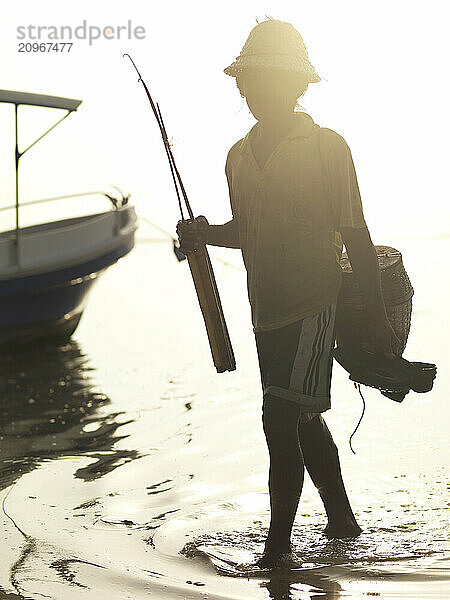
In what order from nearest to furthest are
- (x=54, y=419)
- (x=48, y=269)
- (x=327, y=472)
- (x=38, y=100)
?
1. (x=327, y=472)
2. (x=54, y=419)
3. (x=38, y=100)
4. (x=48, y=269)

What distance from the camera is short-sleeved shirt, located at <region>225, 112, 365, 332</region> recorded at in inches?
153

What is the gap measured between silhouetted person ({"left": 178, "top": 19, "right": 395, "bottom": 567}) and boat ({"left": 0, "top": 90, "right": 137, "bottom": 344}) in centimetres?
808

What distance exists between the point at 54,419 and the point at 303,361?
12.9 ft

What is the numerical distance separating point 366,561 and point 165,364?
6.38 m

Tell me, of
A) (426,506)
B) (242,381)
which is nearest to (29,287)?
(242,381)

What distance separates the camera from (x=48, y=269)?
1236cm

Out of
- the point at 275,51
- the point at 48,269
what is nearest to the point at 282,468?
the point at 275,51

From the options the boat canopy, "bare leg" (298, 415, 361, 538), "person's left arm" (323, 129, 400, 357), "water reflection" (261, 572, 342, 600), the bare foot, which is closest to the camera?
"water reflection" (261, 572, 342, 600)

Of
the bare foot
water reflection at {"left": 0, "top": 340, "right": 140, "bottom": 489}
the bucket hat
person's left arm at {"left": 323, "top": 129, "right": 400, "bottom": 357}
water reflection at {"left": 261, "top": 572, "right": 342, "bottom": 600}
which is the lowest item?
water reflection at {"left": 261, "top": 572, "right": 342, "bottom": 600}

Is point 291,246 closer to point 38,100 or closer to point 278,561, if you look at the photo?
point 278,561

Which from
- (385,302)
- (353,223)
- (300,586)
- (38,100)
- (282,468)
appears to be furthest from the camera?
(38,100)

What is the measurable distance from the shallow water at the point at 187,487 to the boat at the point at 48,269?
1.41 m

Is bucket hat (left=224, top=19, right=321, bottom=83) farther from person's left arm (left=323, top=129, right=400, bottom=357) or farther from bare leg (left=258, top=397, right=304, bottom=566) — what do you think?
bare leg (left=258, top=397, right=304, bottom=566)

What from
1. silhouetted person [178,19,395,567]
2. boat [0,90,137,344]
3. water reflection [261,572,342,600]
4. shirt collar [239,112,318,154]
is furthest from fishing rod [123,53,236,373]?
boat [0,90,137,344]
